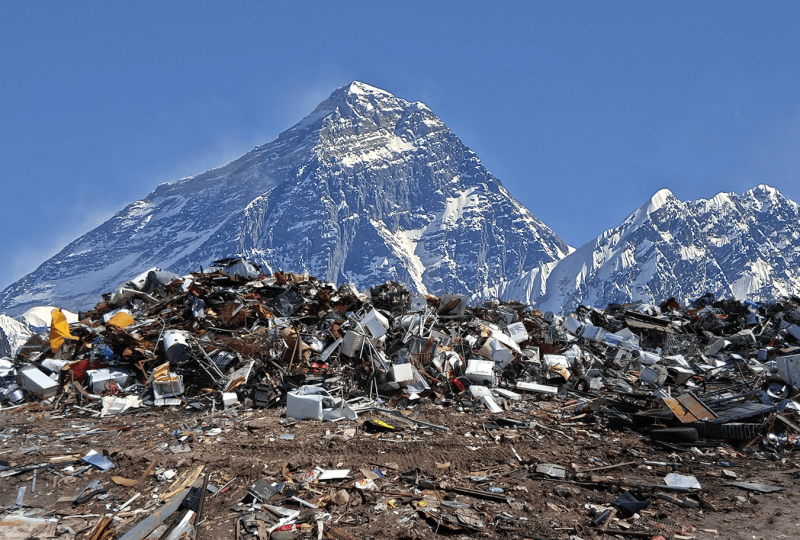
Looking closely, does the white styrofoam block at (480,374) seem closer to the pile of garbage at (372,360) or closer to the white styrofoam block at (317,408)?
the pile of garbage at (372,360)

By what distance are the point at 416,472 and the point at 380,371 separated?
4445 mm

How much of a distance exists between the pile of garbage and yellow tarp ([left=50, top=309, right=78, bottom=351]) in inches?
1.2

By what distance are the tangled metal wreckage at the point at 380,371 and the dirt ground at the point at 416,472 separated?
0.13 metres

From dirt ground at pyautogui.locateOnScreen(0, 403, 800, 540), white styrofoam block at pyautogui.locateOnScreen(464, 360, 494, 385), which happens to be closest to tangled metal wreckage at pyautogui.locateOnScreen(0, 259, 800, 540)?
white styrofoam block at pyautogui.locateOnScreen(464, 360, 494, 385)

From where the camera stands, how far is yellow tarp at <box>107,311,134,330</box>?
41.8 ft

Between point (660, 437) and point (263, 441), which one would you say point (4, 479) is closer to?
point (263, 441)

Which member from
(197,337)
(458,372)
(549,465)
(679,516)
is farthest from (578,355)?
(197,337)

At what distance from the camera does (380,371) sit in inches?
429

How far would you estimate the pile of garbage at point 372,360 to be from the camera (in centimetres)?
916

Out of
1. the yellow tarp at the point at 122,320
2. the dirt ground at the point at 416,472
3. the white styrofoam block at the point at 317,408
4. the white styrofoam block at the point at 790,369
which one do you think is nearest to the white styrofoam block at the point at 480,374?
the dirt ground at the point at 416,472

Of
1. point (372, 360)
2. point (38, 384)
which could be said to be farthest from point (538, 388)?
point (38, 384)

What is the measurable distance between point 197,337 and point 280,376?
271 cm

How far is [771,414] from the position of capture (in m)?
7.77

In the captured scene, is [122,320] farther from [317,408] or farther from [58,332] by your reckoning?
[317,408]
